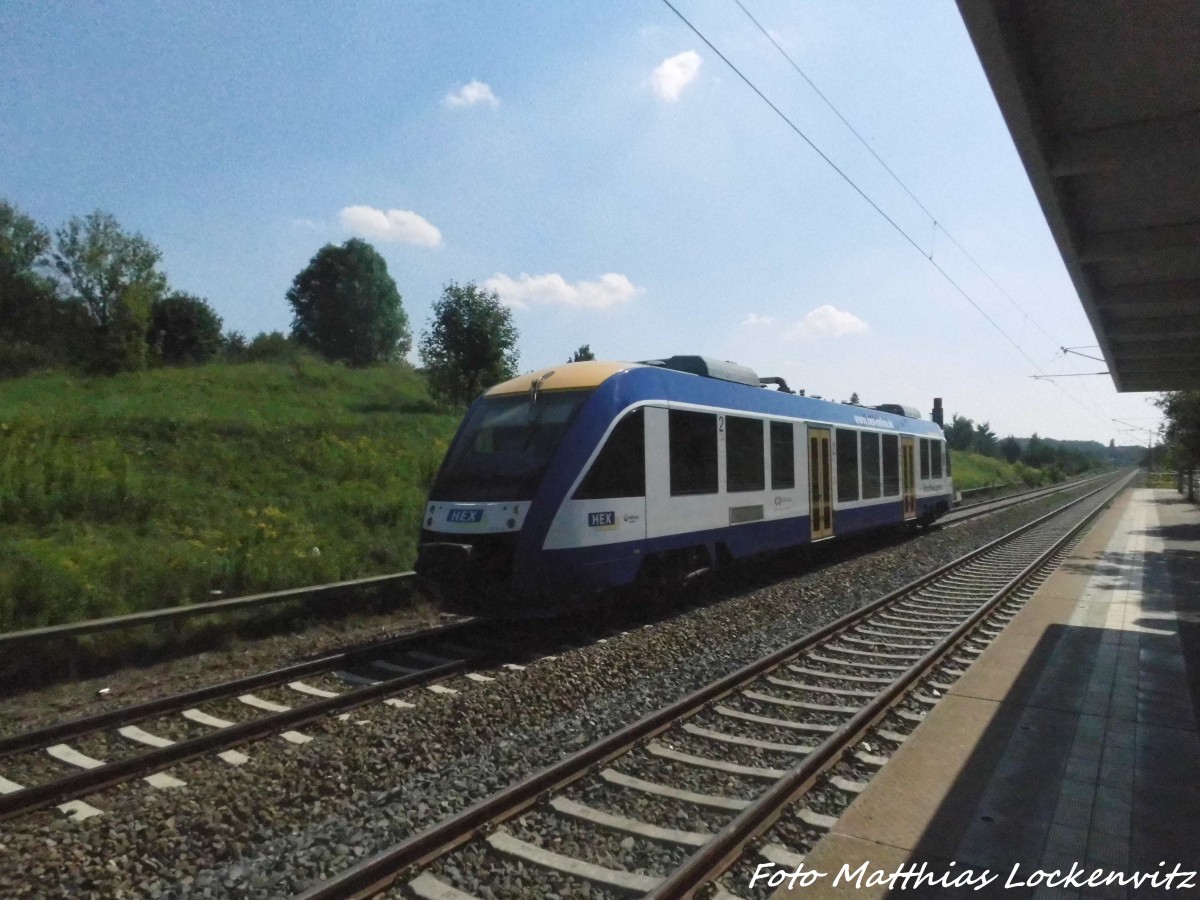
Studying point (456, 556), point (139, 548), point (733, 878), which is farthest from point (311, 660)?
point (733, 878)

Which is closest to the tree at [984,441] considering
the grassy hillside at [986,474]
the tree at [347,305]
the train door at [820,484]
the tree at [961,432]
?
the tree at [961,432]

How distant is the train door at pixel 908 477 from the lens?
1936 centimetres

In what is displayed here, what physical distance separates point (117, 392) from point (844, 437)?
21.4 m

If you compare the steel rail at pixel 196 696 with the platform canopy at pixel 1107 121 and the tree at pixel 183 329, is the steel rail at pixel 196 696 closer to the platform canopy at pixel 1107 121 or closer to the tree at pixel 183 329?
the platform canopy at pixel 1107 121

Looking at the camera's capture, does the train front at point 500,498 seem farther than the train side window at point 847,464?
No

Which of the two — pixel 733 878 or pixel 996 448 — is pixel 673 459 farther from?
pixel 996 448

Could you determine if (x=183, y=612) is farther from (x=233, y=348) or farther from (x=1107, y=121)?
(x=233, y=348)

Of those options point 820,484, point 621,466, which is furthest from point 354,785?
point 820,484

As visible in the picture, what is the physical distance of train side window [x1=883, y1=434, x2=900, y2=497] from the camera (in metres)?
18.1

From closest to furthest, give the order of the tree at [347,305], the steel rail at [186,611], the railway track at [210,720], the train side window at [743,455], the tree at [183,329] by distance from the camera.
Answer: the railway track at [210,720] → the steel rail at [186,611] → the train side window at [743,455] → the tree at [183,329] → the tree at [347,305]

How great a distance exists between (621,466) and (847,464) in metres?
7.81

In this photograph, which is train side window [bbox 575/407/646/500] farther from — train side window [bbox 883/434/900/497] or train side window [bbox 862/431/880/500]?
train side window [bbox 883/434/900/497]

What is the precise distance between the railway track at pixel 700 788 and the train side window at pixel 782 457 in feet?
14.2

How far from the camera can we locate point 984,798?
15.7 ft
